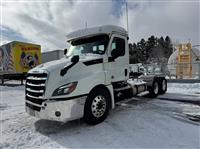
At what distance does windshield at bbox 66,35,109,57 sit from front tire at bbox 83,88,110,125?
128cm

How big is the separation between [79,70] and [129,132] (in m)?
1.95

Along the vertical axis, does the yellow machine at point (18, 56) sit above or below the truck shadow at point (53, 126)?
above

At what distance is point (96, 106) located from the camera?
5.52 metres

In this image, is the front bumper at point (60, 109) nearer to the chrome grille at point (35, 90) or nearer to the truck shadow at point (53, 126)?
the chrome grille at point (35, 90)

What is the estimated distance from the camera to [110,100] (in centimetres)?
606

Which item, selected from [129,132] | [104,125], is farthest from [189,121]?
[104,125]

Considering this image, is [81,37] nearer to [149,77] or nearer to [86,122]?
[86,122]

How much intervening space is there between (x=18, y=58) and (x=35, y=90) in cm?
1680

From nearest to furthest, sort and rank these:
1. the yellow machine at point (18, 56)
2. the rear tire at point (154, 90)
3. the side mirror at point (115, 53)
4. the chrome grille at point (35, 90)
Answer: the chrome grille at point (35, 90) < the side mirror at point (115, 53) < the rear tire at point (154, 90) < the yellow machine at point (18, 56)

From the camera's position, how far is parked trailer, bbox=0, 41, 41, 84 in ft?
67.5

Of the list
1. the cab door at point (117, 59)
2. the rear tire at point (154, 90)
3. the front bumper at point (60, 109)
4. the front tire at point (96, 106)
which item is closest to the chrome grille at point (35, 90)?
the front bumper at point (60, 109)

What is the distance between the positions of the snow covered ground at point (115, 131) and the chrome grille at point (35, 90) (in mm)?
684

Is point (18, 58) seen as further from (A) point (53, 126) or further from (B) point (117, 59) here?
(A) point (53, 126)

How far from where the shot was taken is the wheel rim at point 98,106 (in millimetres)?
5476
